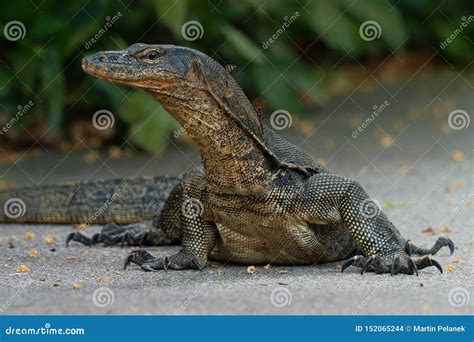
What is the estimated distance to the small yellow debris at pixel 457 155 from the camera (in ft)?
45.4

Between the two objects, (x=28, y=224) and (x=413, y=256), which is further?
(x=28, y=224)

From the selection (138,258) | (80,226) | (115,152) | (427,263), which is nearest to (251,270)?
(138,258)

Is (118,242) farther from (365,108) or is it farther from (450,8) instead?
(450,8)

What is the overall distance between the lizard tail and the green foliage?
8.36ft

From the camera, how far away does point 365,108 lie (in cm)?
1709

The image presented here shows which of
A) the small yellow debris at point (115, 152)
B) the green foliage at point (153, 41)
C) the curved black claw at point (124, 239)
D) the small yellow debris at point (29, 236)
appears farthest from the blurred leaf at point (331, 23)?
the small yellow debris at point (29, 236)

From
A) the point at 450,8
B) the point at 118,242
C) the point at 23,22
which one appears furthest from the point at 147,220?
the point at 450,8

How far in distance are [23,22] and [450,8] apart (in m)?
8.72

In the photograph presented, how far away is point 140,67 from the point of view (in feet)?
24.3

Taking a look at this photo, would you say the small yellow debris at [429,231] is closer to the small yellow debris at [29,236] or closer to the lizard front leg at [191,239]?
the lizard front leg at [191,239]

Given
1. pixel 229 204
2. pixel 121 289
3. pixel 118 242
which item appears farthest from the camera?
pixel 118 242

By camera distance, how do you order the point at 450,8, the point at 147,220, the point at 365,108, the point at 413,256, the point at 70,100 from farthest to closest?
the point at 450,8
the point at 365,108
the point at 70,100
the point at 147,220
the point at 413,256

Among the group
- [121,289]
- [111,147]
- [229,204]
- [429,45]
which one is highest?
[429,45]

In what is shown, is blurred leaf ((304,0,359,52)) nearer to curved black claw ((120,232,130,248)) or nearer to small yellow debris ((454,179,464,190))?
small yellow debris ((454,179,464,190))
